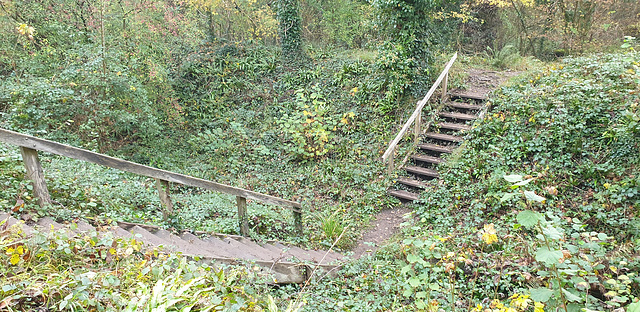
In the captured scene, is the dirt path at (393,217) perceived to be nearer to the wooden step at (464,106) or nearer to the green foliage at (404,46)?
the wooden step at (464,106)

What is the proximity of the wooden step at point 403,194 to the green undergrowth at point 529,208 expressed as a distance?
345 mm

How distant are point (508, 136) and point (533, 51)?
33.4 feet

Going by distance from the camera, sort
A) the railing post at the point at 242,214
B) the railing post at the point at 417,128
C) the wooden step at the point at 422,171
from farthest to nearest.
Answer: the railing post at the point at 417,128
the wooden step at the point at 422,171
the railing post at the point at 242,214

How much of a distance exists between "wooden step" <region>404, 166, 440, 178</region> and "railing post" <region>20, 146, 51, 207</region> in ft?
22.3

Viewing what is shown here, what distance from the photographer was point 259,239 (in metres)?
5.29

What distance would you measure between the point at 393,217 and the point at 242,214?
3.68m

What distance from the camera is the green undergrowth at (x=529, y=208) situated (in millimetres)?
3685

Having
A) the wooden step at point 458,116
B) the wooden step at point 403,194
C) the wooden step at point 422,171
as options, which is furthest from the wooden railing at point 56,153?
the wooden step at point 458,116

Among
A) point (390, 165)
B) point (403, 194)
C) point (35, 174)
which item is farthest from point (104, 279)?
point (390, 165)

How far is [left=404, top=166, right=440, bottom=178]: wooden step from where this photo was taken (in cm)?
817

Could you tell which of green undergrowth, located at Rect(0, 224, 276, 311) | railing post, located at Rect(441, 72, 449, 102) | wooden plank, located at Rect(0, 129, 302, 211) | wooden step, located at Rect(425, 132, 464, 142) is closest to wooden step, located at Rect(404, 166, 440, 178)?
wooden step, located at Rect(425, 132, 464, 142)

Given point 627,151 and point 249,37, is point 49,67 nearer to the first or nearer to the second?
point 249,37

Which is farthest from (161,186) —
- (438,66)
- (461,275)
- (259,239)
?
(438,66)

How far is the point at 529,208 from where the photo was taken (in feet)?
11.1
